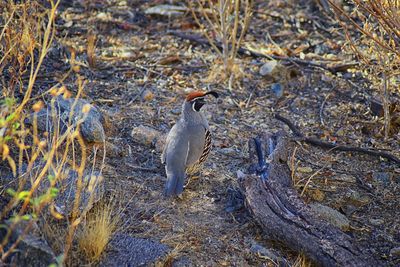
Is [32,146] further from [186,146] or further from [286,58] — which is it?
[286,58]

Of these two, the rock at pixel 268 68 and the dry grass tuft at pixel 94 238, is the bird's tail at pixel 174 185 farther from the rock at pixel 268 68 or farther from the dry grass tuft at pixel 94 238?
the rock at pixel 268 68

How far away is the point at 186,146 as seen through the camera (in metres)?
5.06

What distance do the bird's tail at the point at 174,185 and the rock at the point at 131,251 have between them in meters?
0.67

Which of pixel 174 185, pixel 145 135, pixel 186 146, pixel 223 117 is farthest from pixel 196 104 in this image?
pixel 223 117

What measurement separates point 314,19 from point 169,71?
2229 mm

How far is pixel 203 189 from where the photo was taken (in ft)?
16.8

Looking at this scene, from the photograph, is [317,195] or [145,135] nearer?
[317,195]

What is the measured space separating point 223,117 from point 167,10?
7.57 ft

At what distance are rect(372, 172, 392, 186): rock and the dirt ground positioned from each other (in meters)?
0.01

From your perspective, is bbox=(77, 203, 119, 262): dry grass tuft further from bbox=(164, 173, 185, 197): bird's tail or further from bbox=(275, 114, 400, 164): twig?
bbox=(275, 114, 400, 164): twig

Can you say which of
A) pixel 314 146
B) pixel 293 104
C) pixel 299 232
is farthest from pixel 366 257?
pixel 293 104

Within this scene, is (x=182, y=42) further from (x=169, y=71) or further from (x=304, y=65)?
(x=304, y=65)

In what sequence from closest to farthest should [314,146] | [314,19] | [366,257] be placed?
[366,257]
[314,146]
[314,19]

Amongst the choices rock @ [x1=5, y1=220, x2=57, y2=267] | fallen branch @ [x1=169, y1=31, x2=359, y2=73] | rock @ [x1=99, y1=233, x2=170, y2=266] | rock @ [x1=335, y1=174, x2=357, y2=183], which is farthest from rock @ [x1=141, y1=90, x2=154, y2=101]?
rock @ [x1=5, y1=220, x2=57, y2=267]
